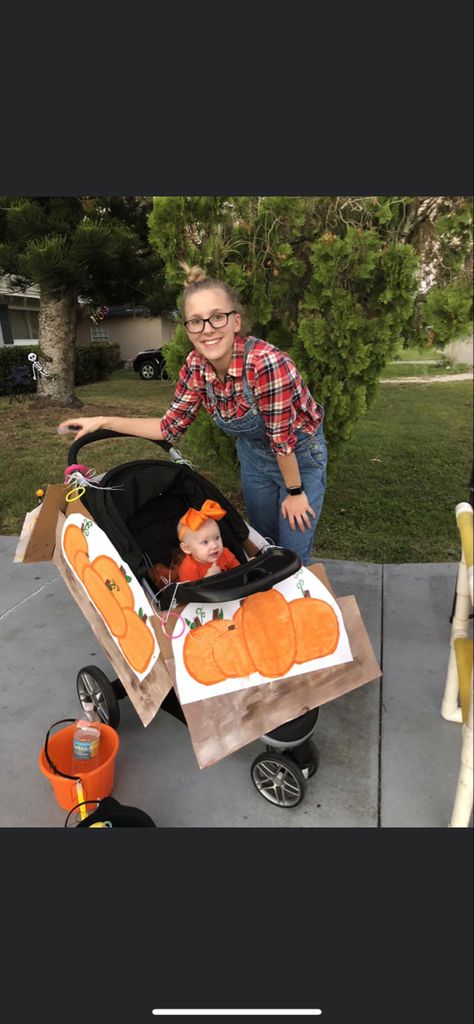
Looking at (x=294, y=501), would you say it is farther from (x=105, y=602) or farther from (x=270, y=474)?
(x=105, y=602)

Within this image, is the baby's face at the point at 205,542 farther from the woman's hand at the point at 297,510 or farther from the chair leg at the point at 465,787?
the chair leg at the point at 465,787

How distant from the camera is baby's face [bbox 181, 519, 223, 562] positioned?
214cm

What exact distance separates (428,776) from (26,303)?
4.52 metres

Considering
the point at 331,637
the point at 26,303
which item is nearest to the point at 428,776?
the point at 331,637

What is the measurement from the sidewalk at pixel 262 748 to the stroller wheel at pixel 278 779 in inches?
1.5

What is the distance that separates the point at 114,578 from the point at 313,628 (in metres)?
0.73

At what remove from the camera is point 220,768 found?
89.2 inches

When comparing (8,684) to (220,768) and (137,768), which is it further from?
(220,768)

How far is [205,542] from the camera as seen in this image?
2.15 meters

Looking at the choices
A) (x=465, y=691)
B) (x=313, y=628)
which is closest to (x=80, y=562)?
(x=313, y=628)

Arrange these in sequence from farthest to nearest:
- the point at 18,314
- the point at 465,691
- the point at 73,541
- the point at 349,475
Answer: the point at 349,475 < the point at 18,314 < the point at 73,541 < the point at 465,691

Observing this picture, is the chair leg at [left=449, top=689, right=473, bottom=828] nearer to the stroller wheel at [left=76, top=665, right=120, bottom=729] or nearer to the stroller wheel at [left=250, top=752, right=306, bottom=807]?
the stroller wheel at [left=250, top=752, right=306, bottom=807]

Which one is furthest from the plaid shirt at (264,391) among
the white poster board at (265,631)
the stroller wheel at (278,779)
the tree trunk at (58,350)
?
the tree trunk at (58,350)

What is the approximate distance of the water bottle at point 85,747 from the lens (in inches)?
83.8
